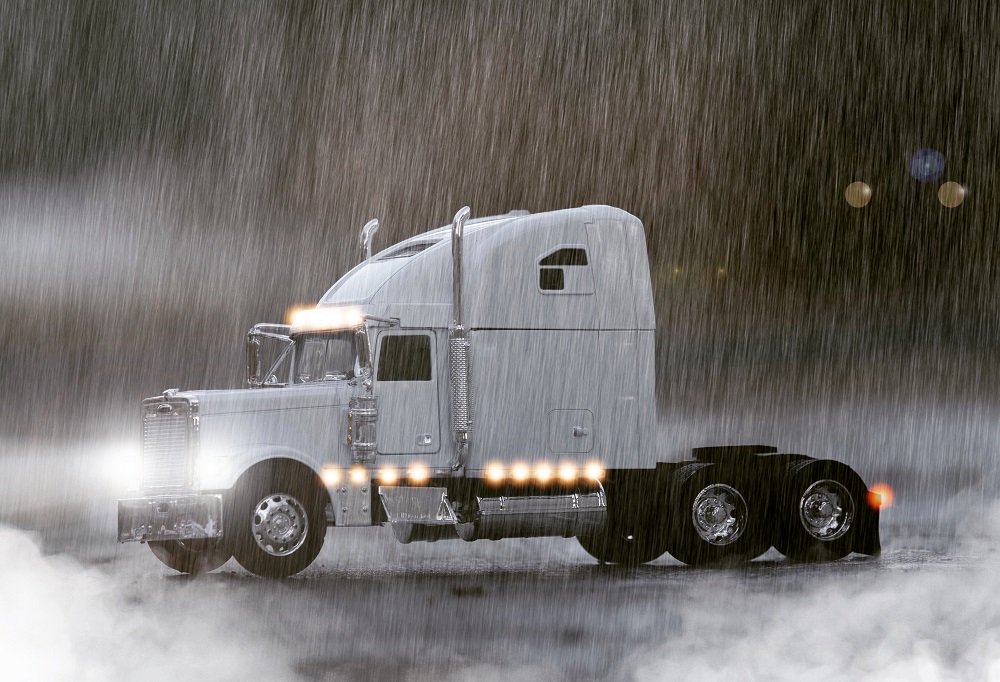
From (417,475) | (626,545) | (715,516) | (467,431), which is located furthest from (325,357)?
(715,516)

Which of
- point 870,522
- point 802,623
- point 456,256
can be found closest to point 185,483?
point 456,256

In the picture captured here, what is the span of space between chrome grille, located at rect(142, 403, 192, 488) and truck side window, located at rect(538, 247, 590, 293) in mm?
4536

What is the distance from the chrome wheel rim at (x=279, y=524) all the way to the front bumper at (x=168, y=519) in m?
0.47

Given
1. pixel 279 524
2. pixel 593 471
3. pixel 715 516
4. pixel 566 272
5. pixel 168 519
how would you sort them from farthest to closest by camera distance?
1. pixel 715 516
2. pixel 566 272
3. pixel 593 471
4. pixel 279 524
5. pixel 168 519

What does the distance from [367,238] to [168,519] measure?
5.00 meters

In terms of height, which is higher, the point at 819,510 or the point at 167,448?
the point at 167,448

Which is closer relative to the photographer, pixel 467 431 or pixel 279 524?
pixel 279 524

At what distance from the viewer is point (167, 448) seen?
49.2ft

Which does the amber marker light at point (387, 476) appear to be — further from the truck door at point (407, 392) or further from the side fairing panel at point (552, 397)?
the side fairing panel at point (552, 397)

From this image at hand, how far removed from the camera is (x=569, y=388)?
15961mm

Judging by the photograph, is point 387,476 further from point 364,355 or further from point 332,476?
point 364,355

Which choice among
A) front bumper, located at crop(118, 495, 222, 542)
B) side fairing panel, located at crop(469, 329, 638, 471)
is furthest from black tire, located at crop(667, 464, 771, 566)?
front bumper, located at crop(118, 495, 222, 542)

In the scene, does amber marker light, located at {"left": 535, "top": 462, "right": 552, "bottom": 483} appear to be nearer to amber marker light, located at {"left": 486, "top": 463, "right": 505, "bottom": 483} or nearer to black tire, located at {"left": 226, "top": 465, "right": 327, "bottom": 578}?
amber marker light, located at {"left": 486, "top": 463, "right": 505, "bottom": 483}

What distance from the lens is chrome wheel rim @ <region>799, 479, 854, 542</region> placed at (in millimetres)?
16906
